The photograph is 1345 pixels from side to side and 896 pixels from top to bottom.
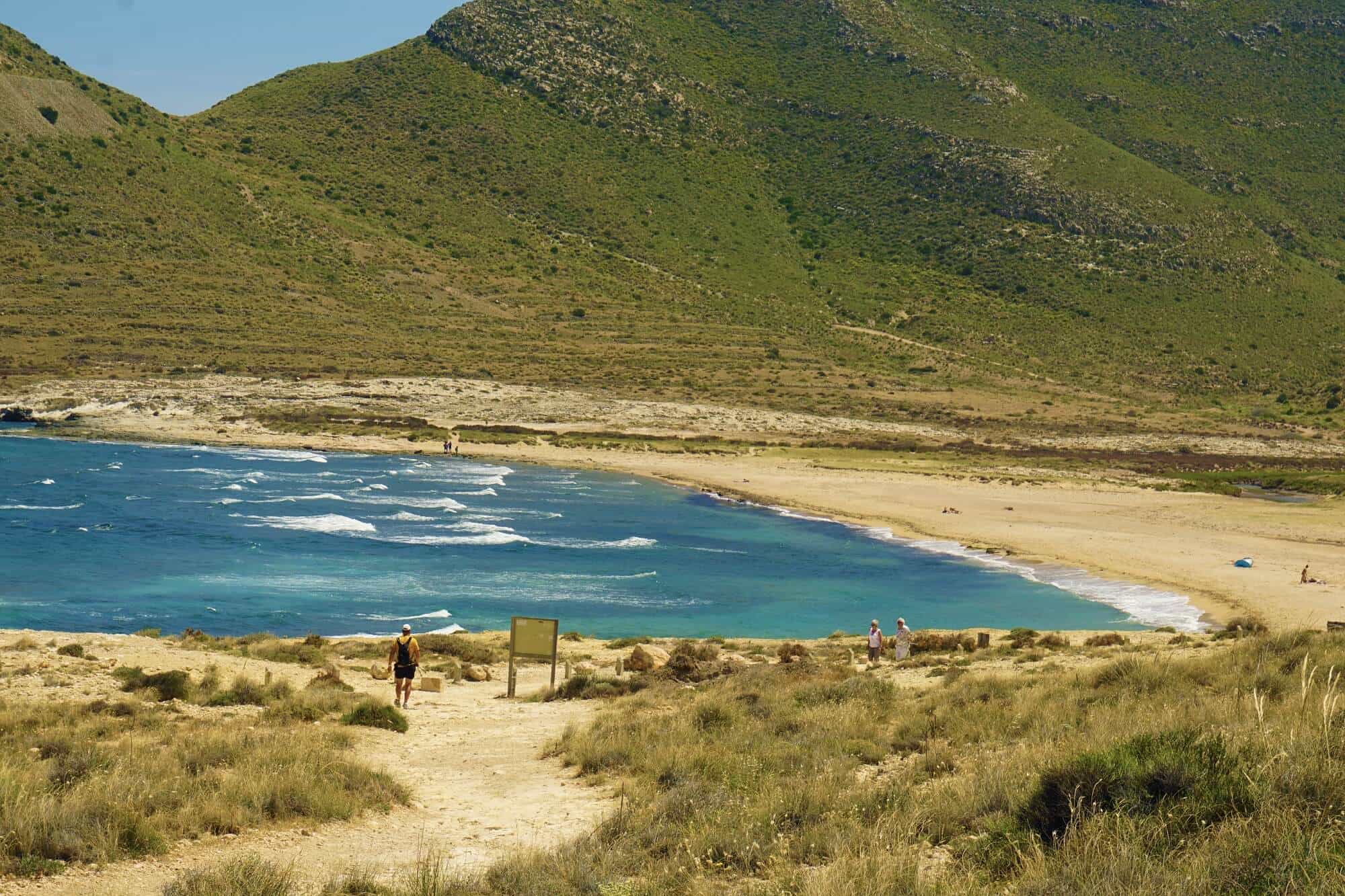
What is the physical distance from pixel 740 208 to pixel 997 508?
250ft

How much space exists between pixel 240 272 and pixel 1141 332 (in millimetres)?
70977

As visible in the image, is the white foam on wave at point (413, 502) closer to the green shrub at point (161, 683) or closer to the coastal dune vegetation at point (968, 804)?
the green shrub at point (161, 683)

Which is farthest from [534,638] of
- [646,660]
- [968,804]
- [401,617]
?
[401,617]

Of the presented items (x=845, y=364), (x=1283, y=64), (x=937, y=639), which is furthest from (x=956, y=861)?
(x=1283, y=64)

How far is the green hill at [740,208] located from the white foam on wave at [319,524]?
1556 inches

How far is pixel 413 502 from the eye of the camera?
160 feet

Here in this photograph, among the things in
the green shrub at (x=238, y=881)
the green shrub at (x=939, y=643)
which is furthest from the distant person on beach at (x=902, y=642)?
the green shrub at (x=238, y=881)

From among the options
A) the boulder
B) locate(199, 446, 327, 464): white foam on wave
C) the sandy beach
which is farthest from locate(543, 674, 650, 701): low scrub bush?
locate(199, 446, 327, 464): white foam on wave

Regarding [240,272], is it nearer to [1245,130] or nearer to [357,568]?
[357,568]

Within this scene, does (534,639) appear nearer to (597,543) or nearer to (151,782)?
(151,782)

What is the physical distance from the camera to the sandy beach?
3538 cm

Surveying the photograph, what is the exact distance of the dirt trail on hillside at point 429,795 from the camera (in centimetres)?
908

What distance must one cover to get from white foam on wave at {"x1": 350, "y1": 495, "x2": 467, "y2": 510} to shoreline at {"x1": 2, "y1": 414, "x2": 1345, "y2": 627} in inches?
458

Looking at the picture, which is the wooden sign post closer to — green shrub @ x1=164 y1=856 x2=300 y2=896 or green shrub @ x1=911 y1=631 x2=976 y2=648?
green shrub @ x1=911 y1=631 x2=976 y2=648
